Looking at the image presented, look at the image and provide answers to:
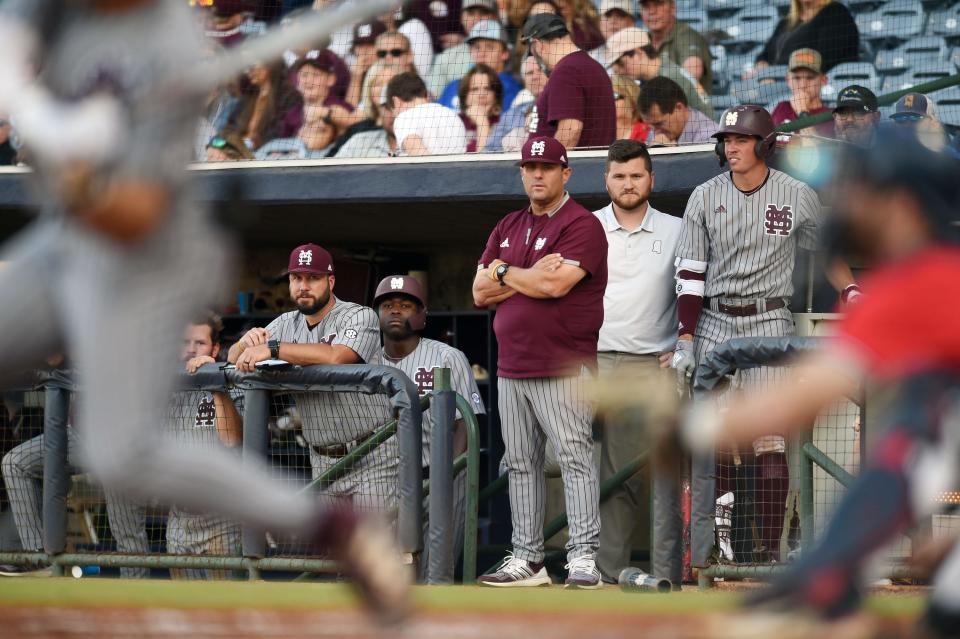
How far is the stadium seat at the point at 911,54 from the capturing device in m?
9.33

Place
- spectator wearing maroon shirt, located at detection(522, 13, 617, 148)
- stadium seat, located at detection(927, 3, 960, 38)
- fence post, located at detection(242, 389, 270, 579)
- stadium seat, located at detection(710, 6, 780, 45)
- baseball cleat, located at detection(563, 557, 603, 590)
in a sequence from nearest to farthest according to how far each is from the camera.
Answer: baseball cleat, located at detection(563, 557, 603, 590), fence post, located at detection(242, 389, 270, 579), spectator wearing maroon shirt, located at detection(522, 13, 617, 148), stadium seat, located at detection(927, 3, 960, 38), stadium seat, located at detection(710, 6, 780, 45)

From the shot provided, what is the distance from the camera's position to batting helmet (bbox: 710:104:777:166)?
659cm

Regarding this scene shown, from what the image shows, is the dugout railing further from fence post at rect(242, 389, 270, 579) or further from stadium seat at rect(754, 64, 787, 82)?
stadium seat at rect(754, 64, 787, 82)

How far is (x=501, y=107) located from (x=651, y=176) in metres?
2.20

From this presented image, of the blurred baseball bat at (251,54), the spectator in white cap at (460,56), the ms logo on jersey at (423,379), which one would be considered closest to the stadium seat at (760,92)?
the spectator in white cap at (460,56)

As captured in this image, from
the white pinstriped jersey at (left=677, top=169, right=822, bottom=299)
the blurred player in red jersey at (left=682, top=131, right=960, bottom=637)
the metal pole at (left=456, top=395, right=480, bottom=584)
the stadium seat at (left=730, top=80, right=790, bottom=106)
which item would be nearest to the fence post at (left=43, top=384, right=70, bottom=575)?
the metal pole at (left=456, top=395, right=480, bottom=584)

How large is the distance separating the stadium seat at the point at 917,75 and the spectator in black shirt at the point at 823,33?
32cm

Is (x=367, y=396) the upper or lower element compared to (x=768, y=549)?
upper

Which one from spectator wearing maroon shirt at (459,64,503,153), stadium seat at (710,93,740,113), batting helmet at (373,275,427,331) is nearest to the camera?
batting helmet at (373,275,427,331)

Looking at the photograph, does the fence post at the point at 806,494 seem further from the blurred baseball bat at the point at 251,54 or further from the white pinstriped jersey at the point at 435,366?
the blurred baseball bat at the point at 251,54

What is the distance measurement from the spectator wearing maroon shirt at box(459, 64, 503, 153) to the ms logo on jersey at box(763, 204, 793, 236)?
257 cm

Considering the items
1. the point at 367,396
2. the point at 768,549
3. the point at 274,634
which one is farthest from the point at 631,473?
the point at 274,634

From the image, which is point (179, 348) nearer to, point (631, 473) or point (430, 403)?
point (430, 403)

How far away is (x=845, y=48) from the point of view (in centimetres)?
910
